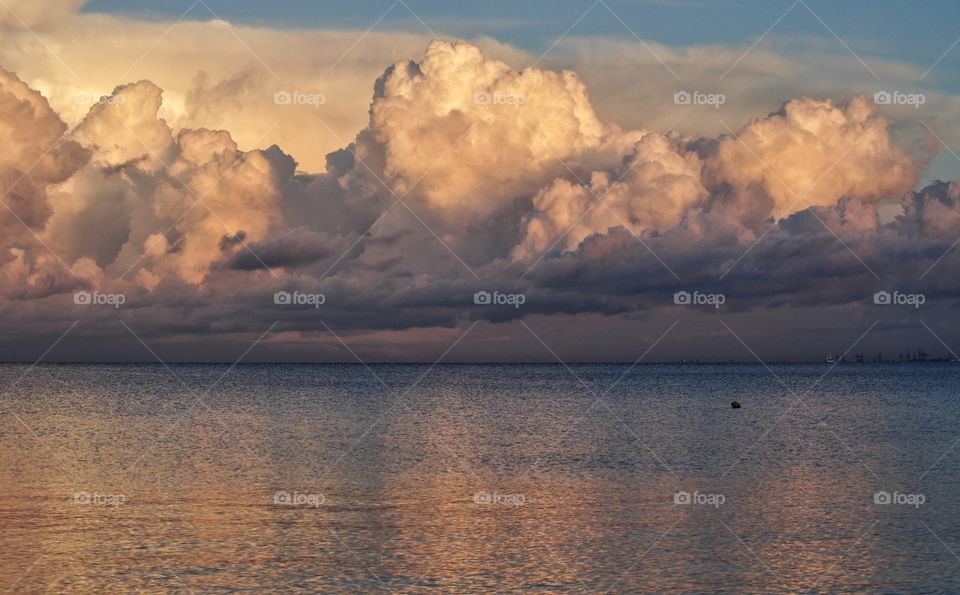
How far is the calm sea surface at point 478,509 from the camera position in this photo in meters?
34.0

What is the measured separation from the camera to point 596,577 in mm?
33906

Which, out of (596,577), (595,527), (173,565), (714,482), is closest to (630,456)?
(714,482)

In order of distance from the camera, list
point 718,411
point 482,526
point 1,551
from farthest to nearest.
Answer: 1. point 718,411
2. point 482,526
3. point 1,551

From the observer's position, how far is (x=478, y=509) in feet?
151

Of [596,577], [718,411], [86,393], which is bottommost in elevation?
[596,577]

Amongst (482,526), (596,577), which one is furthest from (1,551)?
(596,577)

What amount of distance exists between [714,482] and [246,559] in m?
28.8

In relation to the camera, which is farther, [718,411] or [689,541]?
[718,411]

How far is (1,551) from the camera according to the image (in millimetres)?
36344

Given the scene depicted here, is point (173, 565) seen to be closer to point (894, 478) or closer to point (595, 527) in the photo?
point (595, 527)

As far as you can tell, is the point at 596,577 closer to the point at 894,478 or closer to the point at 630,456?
the point at 894,478

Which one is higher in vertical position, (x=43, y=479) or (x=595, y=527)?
(x=43, y=479)

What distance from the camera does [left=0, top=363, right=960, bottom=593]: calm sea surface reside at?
34.0 meters

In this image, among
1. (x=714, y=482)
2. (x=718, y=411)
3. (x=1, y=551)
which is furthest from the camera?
(x=718, y=411)
